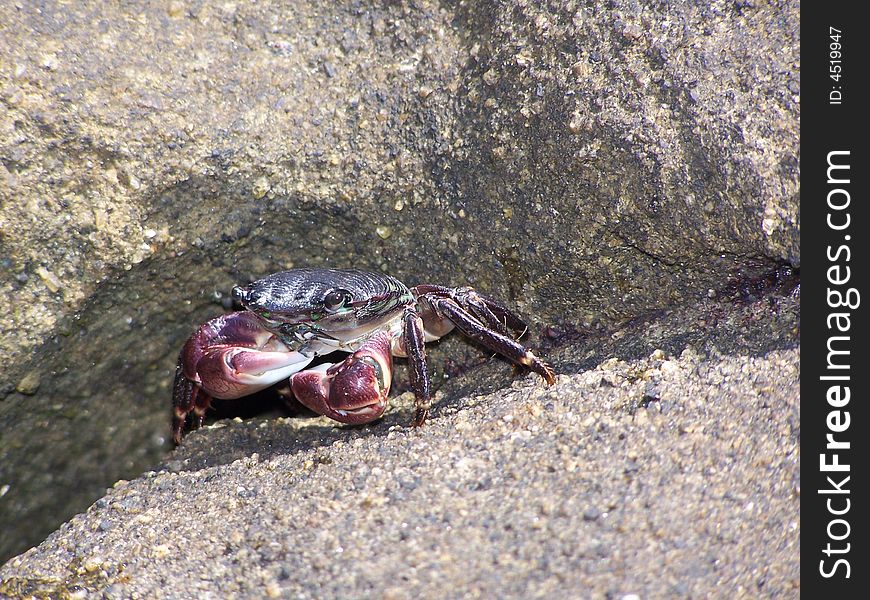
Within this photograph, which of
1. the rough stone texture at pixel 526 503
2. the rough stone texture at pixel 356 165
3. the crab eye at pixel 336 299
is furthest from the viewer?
the crab eye at pixel 336 299

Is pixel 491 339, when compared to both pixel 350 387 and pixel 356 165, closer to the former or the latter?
pixel 350 387

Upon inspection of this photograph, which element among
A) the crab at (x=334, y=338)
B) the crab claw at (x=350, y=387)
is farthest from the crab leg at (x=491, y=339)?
the crab claw at (x=350, y=387)

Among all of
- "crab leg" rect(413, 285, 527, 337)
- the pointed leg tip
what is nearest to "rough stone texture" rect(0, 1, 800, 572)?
"crab leg" rect(413, 285, 527, 337)

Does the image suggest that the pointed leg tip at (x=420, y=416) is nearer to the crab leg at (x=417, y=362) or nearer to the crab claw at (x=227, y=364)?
the crab leg at (x=417, y=362)

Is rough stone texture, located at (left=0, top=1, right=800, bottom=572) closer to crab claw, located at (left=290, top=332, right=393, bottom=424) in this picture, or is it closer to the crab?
the crab

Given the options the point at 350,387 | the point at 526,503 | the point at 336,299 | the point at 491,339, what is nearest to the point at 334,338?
the point at 336,299

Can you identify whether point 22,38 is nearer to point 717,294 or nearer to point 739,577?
point 717,294

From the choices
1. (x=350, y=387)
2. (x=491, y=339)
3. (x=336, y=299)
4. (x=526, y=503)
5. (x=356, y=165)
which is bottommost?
(x=526, y=503)
